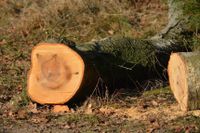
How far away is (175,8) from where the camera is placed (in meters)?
8.38

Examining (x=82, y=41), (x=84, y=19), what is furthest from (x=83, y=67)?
(x=84, y=19)

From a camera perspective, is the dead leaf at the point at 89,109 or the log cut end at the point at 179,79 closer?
the log cut end at the point at 179,79

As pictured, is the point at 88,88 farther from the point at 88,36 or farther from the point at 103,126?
the point at 88,36

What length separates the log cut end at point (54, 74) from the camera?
683 centimetres

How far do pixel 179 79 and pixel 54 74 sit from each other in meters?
1.44

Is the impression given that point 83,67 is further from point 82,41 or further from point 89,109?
point 82,41

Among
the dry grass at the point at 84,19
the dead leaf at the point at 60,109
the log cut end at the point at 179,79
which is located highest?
the dry grass at the point at 84,19

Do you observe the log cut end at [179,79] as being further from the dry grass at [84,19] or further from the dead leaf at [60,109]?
the dry grass at [84,19]

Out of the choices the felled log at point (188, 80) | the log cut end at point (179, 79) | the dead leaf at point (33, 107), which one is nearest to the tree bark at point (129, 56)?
the dead leaf at point (33, 107)

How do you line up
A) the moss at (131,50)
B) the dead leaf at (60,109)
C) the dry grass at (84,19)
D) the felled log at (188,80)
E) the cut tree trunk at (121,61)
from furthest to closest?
the dry grass at (84,19) → the moss at (131,50) → the cut tree trunk at (121,61) → the dead leaf at (60,109) → the felled log at (188,80)

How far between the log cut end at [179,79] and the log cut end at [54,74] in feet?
3.44

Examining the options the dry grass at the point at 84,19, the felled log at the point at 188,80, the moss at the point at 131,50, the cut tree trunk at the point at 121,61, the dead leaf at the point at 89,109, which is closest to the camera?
the felled log at the point at 188,80

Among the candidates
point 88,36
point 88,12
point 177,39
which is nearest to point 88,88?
point 177,39

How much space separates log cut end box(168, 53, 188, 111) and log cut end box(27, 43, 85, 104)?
105 cm
